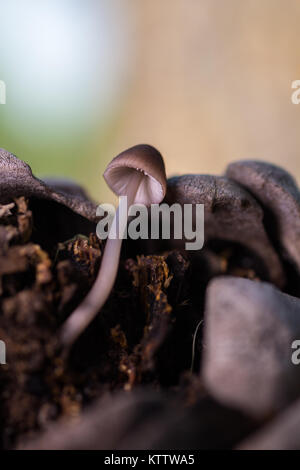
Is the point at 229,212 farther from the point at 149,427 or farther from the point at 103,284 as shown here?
the point at 149,427

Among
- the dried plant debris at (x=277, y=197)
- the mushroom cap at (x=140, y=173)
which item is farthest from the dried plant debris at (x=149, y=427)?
the dried plant debris at (x=277, y=197)

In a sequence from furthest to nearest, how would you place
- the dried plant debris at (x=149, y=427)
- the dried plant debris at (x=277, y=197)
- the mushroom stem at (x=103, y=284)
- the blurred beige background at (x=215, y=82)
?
the blurred beige background at (x=215, y=82) → the dried plant debris at (x=277, y=197) → the mushroom stem at (x=103, y=284) → the dried plant debris at (x=149, y=427)

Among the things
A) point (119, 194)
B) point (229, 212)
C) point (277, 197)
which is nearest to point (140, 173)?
point (119, 194)

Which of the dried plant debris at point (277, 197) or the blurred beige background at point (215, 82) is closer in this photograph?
the dried plant debris at point (277, 197)

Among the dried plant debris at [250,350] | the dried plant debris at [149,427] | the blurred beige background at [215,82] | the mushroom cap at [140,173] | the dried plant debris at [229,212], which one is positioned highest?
the blurred beige background at [215,82]

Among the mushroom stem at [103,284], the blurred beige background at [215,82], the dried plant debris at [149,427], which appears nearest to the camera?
the dried plant debris at [149,427]

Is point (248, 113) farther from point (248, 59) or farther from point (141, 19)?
point (141, 19)

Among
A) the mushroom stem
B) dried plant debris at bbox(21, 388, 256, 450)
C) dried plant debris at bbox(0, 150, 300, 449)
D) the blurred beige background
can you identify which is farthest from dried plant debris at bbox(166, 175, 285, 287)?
the blurred beige background

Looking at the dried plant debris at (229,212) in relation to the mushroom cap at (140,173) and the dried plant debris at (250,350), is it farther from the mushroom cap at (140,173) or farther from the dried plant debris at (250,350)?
the dried plant debris at (250,350)
